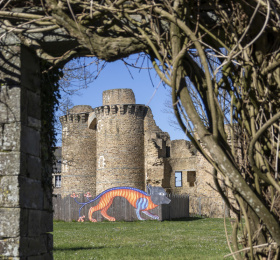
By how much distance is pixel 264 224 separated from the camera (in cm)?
314

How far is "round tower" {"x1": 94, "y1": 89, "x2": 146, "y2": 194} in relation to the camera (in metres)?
35.9

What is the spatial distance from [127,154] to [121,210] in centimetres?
1038

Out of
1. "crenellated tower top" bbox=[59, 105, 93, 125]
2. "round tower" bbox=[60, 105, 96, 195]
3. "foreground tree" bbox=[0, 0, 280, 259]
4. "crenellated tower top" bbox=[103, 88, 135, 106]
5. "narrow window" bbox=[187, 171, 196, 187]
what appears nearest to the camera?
"foreground tree" bbox=[0, 0, 280, 259]

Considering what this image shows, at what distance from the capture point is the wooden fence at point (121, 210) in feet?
84.7

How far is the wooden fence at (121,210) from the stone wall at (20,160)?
2122cm

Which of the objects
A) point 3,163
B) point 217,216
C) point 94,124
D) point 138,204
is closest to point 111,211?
point 138,204

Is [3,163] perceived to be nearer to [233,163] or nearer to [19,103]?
[19,103]

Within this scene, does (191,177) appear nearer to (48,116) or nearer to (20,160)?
(48,116)

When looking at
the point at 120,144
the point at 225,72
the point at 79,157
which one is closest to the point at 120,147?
the point at 120,144

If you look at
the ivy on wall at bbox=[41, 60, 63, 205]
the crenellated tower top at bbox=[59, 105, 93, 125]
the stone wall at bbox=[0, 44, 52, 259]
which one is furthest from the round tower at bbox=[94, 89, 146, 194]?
the stone wall at bbox=[0, 44, 52, 259]

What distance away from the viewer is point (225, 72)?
339 centimetres

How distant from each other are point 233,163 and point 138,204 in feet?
75.7

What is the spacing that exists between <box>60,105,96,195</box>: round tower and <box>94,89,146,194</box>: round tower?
2.25 metres

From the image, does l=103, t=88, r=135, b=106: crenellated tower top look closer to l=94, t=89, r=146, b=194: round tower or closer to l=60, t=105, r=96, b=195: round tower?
l=94, t=89, r=146, b=194: round tower
